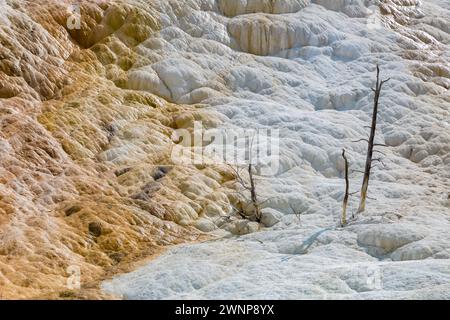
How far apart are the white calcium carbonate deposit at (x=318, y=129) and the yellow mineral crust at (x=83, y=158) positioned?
1.24m

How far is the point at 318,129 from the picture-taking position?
2772cm

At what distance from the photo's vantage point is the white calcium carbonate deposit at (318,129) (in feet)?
53.6

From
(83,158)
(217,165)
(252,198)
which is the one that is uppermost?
(83,158)

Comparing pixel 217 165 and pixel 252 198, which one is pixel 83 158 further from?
pixel 252 198

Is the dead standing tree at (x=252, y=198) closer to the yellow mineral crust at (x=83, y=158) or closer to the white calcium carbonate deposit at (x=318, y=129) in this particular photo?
the white calcium carbonate deposit at (x=318, y=129)

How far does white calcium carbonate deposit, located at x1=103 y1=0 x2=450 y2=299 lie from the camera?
53.6 feet

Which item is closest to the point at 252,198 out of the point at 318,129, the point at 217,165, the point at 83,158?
the point at 217,165

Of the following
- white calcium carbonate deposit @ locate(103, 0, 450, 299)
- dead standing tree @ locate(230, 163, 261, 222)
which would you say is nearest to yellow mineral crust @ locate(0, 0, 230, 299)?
dead standing tree @ locate(230, 163, 261, 222)

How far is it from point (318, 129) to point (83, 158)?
37.9ft

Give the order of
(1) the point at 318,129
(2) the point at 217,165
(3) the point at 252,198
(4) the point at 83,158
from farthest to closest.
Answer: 1. (1) the point at 318,129
2. (2) the point at 217,165
3. (4) the point at 83,158
4. (3) the point at 252,198

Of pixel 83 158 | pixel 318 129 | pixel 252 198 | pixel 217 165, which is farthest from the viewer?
pixel 318 129

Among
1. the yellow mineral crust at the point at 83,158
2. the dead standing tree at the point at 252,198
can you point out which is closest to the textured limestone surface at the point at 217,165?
the yellow mineral crust at the point at 83,158

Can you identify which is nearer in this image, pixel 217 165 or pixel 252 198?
pixel 252 198

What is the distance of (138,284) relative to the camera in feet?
52.7
